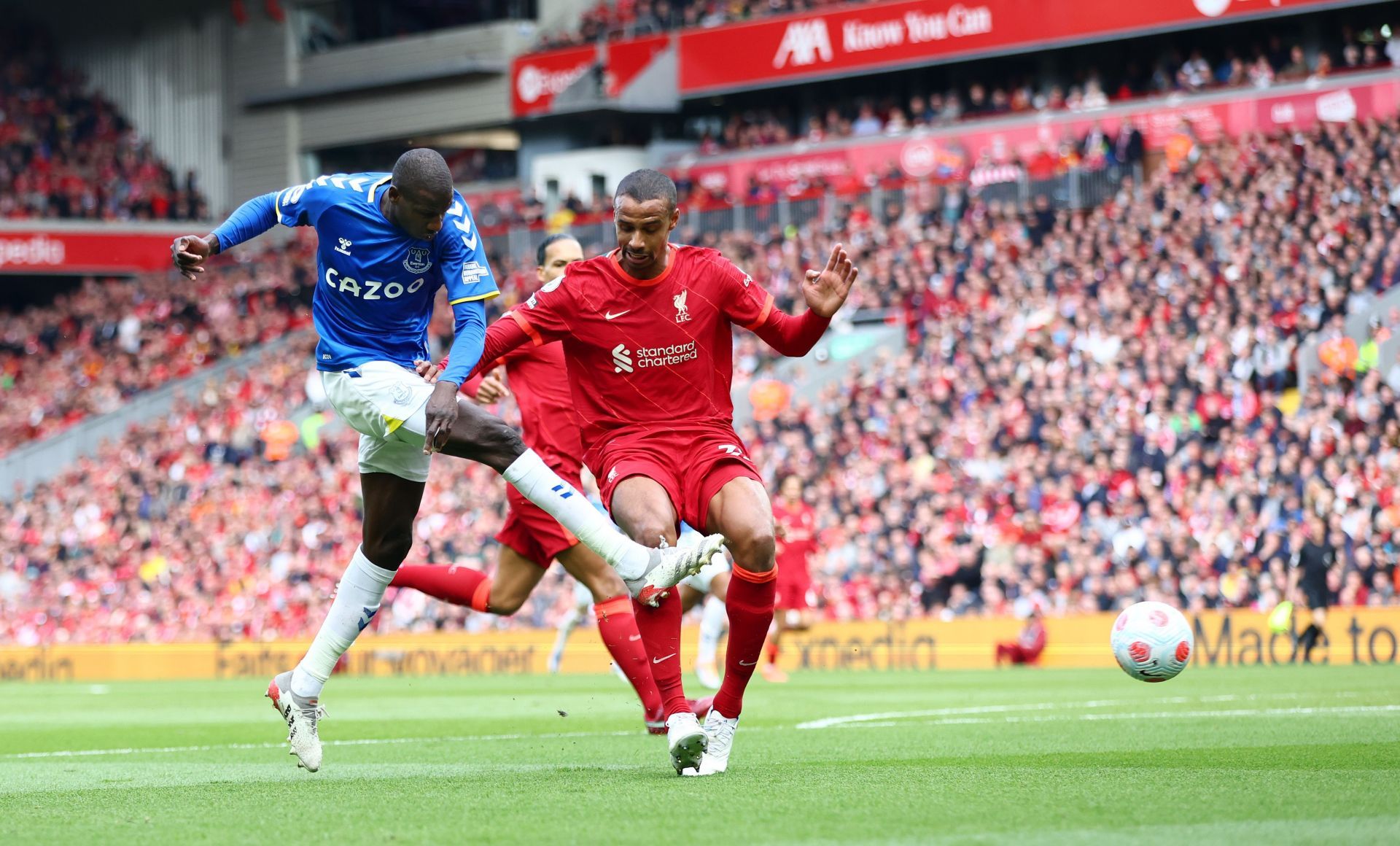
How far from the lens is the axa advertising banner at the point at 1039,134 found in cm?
2861

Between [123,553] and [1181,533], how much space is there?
64.2 feet

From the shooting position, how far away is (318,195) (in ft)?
25.3

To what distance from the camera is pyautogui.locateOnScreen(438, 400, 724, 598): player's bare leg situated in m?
7.20

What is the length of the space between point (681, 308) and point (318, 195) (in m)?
1.63

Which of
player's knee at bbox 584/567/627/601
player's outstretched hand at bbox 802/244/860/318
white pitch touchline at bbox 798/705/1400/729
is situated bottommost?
white pitch touchline at bbox 798/705/1400/729

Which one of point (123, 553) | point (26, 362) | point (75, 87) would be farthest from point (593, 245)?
point (75, 87)

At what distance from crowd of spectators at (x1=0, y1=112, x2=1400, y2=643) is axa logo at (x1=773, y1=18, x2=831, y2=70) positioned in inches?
230

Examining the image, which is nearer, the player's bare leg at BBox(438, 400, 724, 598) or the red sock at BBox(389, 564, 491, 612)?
the player's bare leg at BBox(438, 400, 724, 598)

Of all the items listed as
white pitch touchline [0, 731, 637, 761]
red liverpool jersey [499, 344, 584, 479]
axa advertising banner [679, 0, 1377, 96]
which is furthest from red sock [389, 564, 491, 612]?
axa advertising banner [679, 0, 1377, 96]

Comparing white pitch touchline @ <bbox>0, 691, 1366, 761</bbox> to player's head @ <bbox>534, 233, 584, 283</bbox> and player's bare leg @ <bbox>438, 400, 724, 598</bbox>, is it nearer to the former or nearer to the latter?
player's head @ <bbox>534, 233, 584, 283</bbox>

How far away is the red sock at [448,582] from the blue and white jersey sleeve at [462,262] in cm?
297

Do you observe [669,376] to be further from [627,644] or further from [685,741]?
[627,644]

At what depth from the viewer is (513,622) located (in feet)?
82.4

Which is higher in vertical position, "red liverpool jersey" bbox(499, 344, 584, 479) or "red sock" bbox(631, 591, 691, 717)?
"red liverpool jersey" bbox(499, 344, 584, 479)
